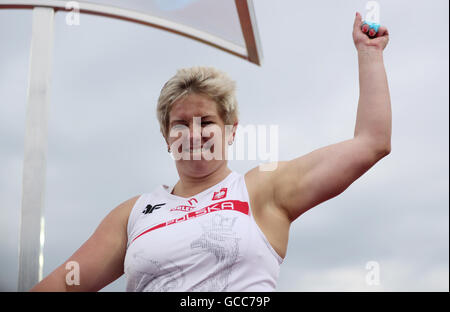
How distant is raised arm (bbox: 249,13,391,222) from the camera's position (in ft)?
5.67

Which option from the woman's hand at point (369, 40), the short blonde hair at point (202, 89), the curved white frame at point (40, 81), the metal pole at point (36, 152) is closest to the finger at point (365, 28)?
the woman's hand at point (369, 40)

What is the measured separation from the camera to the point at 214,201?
6.56 ft

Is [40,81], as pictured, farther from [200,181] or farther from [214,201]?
[214,201]

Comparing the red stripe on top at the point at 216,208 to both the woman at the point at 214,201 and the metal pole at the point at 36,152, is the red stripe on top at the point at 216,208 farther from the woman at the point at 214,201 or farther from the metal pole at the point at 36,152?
the metal pole at the point at 36,152

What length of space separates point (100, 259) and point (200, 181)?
606 mm

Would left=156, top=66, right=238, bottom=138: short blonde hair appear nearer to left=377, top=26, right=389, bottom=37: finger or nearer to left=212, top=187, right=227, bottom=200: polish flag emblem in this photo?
left=212, top=187, right=227, bottom=200: polish flag emblem

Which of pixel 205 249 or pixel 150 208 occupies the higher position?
pixel 150 208

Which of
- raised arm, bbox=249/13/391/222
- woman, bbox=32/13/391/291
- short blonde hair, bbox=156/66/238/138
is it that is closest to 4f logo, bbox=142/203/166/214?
woman, bbox=32/13/391/291

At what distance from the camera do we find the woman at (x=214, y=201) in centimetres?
178

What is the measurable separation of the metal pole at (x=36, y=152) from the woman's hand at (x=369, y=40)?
2042 mm

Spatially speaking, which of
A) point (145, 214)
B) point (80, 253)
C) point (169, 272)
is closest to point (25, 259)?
point (80, 253)

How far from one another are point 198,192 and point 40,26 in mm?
1789

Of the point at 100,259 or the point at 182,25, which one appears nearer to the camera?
the point at 100,259

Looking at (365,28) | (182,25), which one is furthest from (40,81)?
(365,28)
